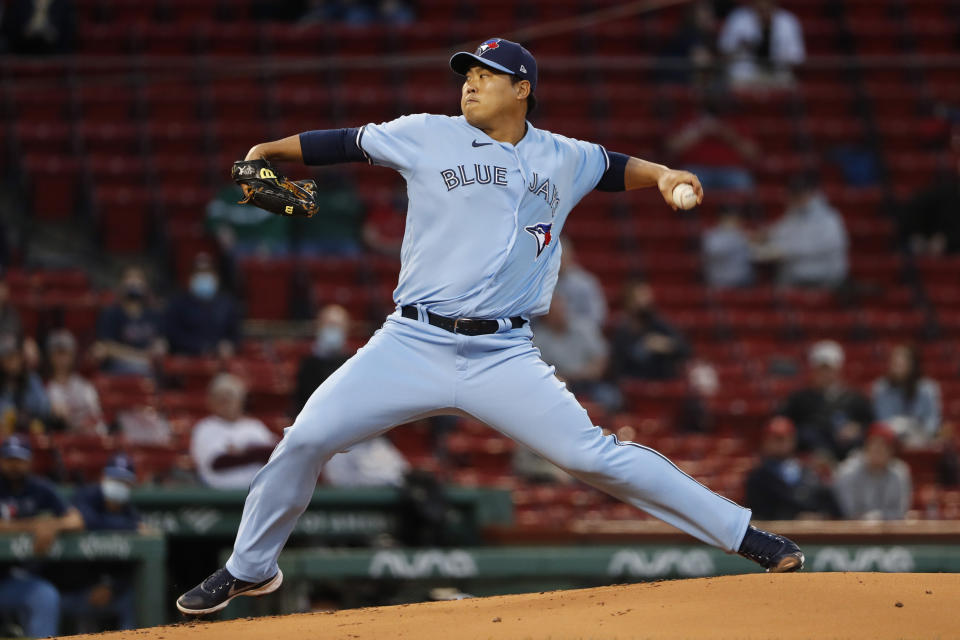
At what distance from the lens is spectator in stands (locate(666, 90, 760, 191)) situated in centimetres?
1278

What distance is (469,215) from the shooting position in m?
4.58

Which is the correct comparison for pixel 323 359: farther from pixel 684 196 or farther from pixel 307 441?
pixel 684 196

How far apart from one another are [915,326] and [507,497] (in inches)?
198

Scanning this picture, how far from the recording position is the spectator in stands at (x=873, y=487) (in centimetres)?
908

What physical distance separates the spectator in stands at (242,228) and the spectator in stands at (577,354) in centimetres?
224

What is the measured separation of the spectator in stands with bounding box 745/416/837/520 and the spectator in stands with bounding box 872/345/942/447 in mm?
1674

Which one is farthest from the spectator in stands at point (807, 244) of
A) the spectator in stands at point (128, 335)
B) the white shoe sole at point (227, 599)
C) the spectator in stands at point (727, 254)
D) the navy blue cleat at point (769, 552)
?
the white shoe sole at point (227, 599)

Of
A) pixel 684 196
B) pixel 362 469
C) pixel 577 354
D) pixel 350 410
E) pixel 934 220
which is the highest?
pixel 684 196

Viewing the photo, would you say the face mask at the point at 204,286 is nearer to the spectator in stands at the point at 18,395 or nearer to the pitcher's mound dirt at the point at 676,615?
Answer: the spectator in stands at the point at 18,395

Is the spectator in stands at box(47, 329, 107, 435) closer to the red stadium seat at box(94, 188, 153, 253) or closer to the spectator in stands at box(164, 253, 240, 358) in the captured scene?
the spectator in stands at box(164, 253, 240, 358)

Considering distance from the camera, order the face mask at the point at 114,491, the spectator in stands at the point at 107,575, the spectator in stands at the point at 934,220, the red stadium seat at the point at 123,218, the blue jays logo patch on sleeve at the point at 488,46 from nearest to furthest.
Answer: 1. the blue jays logo patch on sleeve at the point at 488,46
2. the spectator in stands at the point at 107,575
3. the face mask at the point at 114,491
4. the red stadium seat at the point at 123,218
5. the spectator in stands at the point at 934,220

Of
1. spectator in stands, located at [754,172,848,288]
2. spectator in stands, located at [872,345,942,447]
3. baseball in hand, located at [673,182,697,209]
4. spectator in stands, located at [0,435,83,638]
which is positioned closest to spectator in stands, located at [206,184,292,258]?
spectator in stands, located at [0,435,83,638]

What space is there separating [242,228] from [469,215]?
7.05 meters

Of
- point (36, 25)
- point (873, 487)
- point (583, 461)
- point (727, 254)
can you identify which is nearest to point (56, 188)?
point (36, 25)
